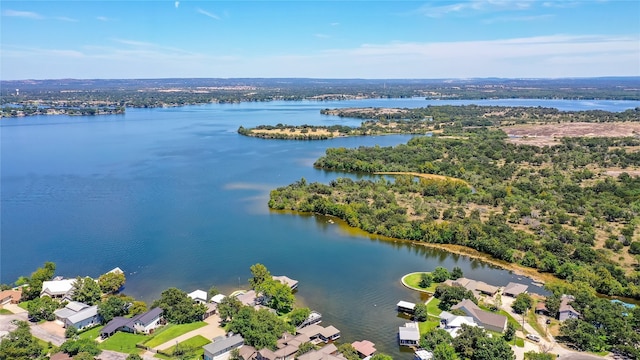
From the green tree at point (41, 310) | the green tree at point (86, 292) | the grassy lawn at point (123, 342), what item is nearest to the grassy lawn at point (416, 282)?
the grassy lawn at point (123, 342)

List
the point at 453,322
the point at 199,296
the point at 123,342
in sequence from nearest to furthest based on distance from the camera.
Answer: the point at 123,342 < the point at 453,322 < the point at 199,296

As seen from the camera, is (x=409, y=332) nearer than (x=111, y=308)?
Yes

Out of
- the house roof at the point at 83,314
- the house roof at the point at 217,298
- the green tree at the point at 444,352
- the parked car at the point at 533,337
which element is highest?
the green tree at the point at 444,352

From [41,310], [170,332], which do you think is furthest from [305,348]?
[41,310]

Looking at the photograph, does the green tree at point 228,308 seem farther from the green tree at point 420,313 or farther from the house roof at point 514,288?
the house roof at point 514,288

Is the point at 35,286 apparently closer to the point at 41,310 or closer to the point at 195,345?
the point at 41,310

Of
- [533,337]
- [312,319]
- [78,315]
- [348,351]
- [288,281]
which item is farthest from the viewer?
[288,281]
